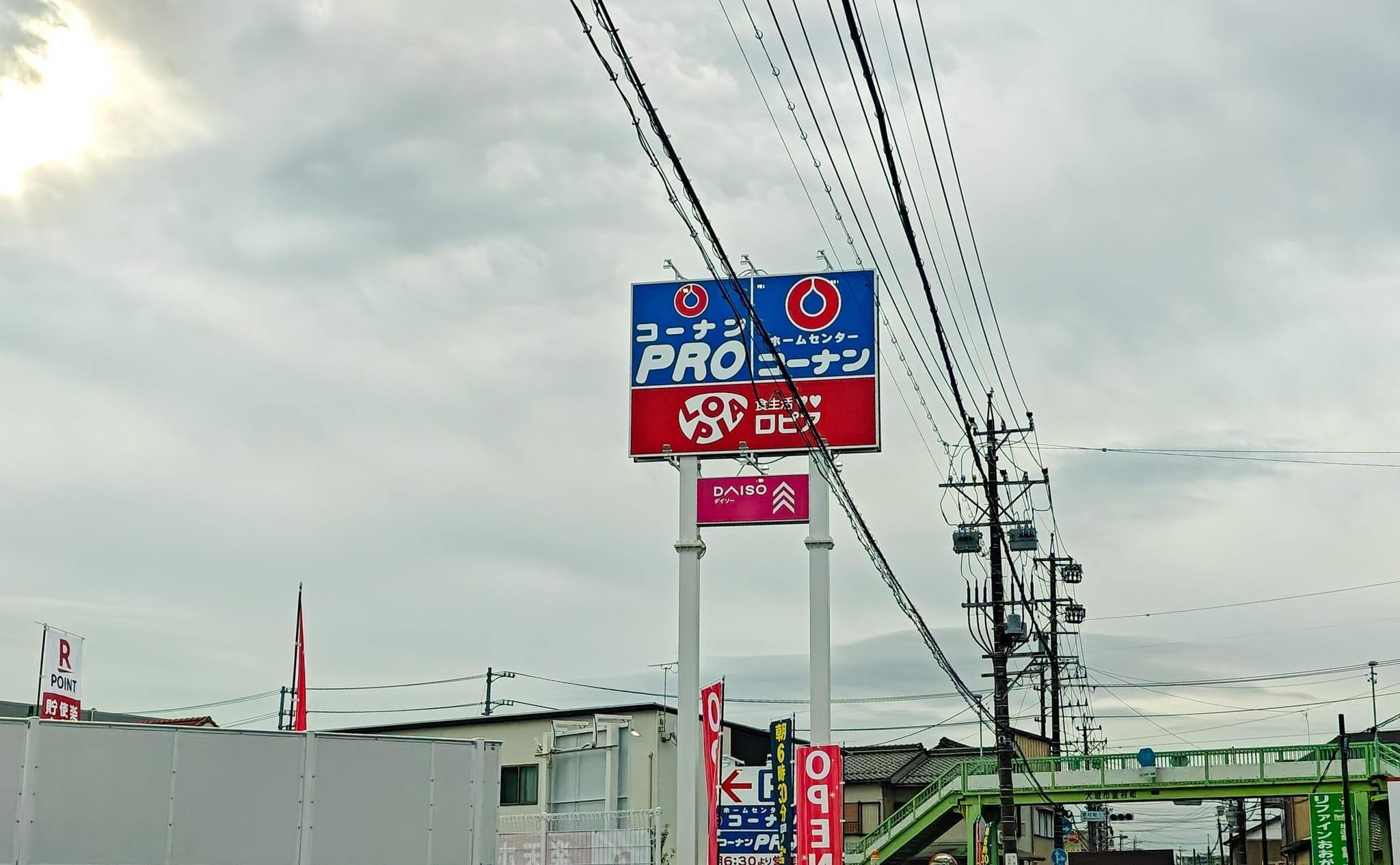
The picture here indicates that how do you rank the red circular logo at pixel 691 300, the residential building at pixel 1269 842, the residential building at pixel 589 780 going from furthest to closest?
the residential building at pixel 1269 842, the residential building at pixel 589 780, the red circular logo at pixel 691 300

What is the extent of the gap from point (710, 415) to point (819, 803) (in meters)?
8.74

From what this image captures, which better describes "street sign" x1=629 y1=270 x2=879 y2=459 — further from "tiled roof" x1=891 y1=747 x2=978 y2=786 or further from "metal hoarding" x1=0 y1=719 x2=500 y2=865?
"tiled roof" x1=891 y1=747 x2=978 y2=786

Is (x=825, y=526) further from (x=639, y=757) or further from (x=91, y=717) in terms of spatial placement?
(x=91, y=717)

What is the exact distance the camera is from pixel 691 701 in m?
29.8

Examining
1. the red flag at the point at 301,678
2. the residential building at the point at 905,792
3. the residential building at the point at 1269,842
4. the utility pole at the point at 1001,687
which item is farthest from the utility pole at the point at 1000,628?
the residential building at the point at 1269,842

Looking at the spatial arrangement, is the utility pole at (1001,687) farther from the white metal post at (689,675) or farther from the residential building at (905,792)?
the residential building at (905,792)

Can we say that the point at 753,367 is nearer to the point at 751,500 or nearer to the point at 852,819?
the point at 751,500

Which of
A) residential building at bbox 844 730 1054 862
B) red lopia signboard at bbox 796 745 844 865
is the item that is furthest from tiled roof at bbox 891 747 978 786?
red lopia signboard at bbox 796 745 844 865

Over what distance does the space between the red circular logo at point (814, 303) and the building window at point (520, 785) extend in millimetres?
16489

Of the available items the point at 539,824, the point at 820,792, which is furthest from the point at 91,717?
the point at 820,792

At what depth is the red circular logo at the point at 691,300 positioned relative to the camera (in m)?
31.2

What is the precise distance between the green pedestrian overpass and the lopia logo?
19814 mm

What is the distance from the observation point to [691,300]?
31.3 meters

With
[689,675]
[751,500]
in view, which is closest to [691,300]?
[751,500]
